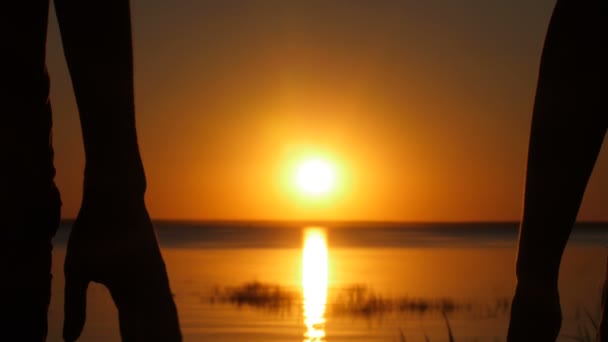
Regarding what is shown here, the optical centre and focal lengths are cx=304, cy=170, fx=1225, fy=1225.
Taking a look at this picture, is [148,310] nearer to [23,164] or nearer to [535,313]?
[23,164]

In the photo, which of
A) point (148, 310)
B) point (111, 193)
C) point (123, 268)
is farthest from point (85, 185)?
point (148, 310)

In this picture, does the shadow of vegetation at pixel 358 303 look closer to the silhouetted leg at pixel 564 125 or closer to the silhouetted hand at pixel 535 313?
the silhouetted hand at pixel 535 313

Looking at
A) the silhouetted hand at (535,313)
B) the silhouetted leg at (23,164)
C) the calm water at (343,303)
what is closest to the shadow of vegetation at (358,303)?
the calm water at (343,303)

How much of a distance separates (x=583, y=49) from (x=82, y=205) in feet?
3.91

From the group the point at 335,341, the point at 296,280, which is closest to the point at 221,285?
the point at 296,280

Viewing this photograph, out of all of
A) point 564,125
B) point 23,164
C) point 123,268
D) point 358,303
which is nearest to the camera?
point 23,164

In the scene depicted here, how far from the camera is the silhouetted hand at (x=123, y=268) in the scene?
2.62 m

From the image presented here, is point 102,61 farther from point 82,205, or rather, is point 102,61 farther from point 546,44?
point 546,44

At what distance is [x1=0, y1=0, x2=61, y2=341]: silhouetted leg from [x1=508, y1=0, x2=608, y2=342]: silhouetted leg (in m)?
1.18

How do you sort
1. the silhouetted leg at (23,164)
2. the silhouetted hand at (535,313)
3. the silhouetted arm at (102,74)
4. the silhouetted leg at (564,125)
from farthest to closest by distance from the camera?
the silhouetted hand at (535,313) < the silhouetted leg at (564,125) < the silhouetted arm at (102,74) < the silhouetted leg at (23,164)

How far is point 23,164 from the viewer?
92.5 inches

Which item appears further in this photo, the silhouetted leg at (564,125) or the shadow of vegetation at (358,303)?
the shadow of vegetation at (358,303)

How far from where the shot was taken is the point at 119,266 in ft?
8.60

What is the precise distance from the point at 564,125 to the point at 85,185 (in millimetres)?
1112
